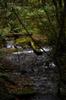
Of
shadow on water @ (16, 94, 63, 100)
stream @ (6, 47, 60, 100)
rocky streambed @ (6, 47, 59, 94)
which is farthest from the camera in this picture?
rocky streambed @ (6, 47, 59, 94)

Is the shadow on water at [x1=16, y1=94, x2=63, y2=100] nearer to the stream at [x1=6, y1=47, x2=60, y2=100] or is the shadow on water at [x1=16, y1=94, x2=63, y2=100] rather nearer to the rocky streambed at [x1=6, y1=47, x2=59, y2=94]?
the stream at [x1=6, y1=47, x2=60, y2=100]

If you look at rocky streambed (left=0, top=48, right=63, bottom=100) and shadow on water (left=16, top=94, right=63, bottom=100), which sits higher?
shadow on water (left=16, top=94, right=63, bottom=100)

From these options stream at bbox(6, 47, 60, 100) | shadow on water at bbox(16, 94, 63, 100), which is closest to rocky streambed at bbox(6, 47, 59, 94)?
stream at bbox(6, 47, 60, 100)

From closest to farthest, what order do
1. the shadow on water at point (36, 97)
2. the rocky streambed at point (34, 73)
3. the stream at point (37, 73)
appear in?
the shadow on water at point (36, 97), the stream at point (37, 73), the rocky streambed at point (34, 73)

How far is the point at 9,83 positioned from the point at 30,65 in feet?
8.80

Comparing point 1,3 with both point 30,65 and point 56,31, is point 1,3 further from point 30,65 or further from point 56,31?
point 30,65

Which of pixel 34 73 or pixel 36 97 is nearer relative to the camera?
pixel 36 97

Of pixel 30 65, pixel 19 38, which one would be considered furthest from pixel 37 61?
pixel 19 38

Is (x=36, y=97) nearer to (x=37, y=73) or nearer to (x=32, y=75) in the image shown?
(x=32, y=75)

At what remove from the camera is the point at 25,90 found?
25.5 ft

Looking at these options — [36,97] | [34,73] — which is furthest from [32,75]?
[36,97]

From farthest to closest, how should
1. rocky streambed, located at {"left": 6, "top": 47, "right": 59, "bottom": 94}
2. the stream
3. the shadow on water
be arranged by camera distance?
rocky streambed, located at {"left": 6, "top": 47, "right": 59, "bottom": 94} → the stream → the shadow on water

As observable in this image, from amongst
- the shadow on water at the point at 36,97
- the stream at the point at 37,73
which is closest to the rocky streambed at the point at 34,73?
the stream at the point at 37,73

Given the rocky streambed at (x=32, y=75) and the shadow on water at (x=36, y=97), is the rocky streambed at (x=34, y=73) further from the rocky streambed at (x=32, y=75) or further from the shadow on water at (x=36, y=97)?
the shadow on water at (x=36, y=97)
